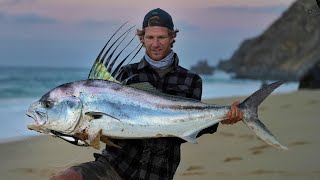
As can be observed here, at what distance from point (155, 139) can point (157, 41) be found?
0.74 m

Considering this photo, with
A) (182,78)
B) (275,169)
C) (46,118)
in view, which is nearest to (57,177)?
(46,118)

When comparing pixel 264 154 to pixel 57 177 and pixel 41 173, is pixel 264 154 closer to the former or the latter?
pixel 41 173

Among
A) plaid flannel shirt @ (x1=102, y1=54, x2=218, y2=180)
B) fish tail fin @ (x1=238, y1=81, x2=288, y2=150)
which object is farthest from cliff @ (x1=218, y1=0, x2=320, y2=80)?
fish tail fin @ (x1=238, y1=81, x2=288, y2=150)

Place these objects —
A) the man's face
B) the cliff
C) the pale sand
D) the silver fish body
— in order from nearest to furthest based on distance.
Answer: the silver fish body, the man's face, the pale sand, the cliff

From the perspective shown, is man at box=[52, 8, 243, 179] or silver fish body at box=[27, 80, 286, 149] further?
man at box=[52, 8, 243, 179]

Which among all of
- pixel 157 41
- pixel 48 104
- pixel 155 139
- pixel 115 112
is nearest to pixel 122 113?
pixel 115 112

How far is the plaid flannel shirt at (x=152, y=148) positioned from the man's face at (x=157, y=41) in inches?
4.8

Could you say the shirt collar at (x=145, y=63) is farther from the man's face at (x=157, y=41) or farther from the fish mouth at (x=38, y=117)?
the fish mouth at (x=38, y=117)

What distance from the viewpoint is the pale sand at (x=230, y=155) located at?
7.48 meters

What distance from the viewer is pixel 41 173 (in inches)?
330

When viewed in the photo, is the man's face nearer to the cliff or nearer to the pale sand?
the pale sand

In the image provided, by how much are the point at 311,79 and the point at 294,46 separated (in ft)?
241

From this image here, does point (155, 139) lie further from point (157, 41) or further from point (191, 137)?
point (157, 41)

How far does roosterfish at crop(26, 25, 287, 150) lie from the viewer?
12.9 feet
